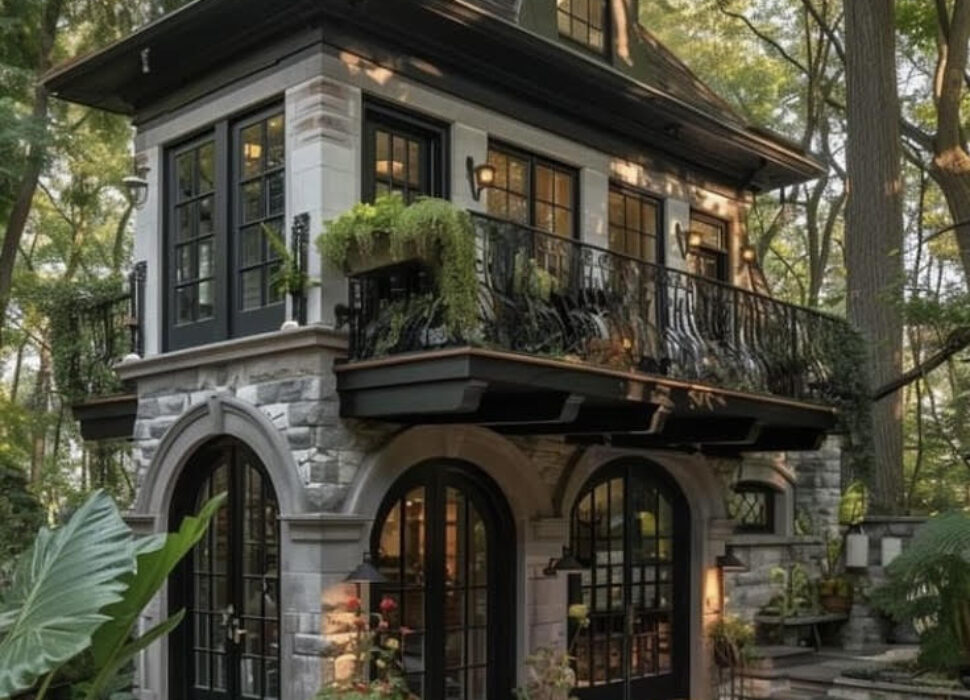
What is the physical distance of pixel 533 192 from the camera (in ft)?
32.8

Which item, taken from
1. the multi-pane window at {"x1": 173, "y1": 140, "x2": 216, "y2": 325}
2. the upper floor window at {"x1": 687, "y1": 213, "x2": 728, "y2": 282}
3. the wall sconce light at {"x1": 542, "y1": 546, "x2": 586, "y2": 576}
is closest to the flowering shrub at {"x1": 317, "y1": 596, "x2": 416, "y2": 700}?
the wall sconce light at {"x1": 542, "y1": 546, "x2": 586, "y2": 576}

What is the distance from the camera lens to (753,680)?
11523 mm

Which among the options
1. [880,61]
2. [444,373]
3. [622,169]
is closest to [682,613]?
[622,169]

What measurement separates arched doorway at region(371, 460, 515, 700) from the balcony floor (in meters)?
0.64

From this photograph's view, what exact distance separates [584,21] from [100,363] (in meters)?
5.63

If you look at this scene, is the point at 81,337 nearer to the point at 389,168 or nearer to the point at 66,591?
the point at 389,168

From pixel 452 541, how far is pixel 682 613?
129 inches

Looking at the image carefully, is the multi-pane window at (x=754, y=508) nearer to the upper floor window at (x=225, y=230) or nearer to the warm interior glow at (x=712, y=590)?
the warm interior glow at (x=712, y=590)

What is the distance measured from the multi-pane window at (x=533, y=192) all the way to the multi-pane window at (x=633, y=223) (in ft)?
2.18

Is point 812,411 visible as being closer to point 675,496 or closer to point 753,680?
point 675,496

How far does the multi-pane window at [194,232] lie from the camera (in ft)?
31.1

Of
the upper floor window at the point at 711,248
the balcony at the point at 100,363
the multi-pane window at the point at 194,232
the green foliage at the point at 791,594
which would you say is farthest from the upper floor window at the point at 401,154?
the green foliage at the point at 791,594

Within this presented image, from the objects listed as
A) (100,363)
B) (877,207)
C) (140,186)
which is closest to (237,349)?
(140,186)

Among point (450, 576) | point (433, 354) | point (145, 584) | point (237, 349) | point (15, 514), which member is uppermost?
point (237, 349)
